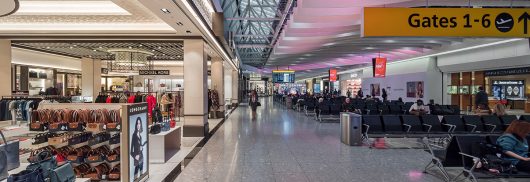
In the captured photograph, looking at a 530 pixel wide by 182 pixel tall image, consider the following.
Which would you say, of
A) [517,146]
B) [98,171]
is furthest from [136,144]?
[517,146]

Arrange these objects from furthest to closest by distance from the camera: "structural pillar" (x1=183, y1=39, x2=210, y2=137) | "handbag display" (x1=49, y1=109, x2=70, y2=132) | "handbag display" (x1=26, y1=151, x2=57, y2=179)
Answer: "structural pillar" (x1=183, y1=39, x2=210, y2=137) < "handbag display" (x1=49, y1=109, x2=70, y2=132) < "handbag display" (x1=26, y1=151, x2=57, y2=179)

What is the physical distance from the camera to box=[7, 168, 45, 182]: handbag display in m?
2.41

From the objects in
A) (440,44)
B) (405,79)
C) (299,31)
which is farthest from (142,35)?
(405,79)

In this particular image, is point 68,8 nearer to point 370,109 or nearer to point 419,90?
point 370,109

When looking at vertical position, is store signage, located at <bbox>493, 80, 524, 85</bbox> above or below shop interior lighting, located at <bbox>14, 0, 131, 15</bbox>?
below

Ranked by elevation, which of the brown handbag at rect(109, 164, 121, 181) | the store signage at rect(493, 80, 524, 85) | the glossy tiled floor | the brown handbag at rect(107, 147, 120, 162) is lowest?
the glossy tiled floor

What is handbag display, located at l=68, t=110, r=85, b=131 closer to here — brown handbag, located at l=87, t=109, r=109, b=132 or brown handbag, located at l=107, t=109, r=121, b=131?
brown handbag, located at l=87, t=109, r=109, b=132

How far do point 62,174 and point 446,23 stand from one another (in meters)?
6.34

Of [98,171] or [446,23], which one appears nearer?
[98,171]

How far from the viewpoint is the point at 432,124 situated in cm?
866

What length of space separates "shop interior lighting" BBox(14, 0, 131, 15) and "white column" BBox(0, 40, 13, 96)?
269cm

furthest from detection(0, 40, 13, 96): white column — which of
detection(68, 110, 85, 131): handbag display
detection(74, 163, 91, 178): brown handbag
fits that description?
detection(74, 163, 91, 178): brown handbag

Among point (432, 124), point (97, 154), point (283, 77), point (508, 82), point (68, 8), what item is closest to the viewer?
point (97, 154)

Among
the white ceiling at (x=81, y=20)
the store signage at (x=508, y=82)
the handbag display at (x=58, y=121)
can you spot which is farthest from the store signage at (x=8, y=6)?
the store signage at (x=508, y=82)
